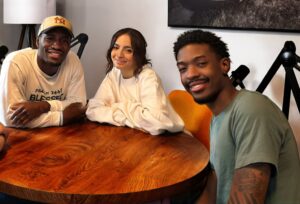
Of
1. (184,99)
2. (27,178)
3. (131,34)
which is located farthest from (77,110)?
(27,178)

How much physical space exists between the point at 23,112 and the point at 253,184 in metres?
1.18

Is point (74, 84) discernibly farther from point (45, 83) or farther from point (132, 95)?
point (132, 95)

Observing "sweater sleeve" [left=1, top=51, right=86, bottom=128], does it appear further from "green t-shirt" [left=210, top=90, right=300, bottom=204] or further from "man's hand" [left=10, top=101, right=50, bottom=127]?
"green t-shirt" [left=210, top=90, right=300, bottom=204]

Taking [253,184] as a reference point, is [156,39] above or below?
above

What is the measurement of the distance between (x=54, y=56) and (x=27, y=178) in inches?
36.5

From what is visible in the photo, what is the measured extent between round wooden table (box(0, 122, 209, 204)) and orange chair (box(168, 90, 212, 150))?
23cm

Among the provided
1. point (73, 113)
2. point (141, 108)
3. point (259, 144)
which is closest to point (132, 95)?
point (141, 108)

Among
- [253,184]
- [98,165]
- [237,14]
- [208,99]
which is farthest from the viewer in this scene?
[237,14]

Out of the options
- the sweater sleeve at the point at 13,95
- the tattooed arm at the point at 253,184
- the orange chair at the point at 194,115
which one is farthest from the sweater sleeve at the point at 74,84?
the tattooed arm at the point at 253,184

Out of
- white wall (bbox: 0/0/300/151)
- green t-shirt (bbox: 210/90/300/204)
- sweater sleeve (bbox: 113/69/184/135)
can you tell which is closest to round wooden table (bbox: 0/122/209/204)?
sweater sleeve (bbox: 113/69/184/135)

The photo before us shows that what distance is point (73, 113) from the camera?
6.38ft

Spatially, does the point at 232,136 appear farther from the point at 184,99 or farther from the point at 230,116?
the point at 184,99

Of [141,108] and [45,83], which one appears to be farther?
[45,83]

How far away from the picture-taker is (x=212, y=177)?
1.38 meters
